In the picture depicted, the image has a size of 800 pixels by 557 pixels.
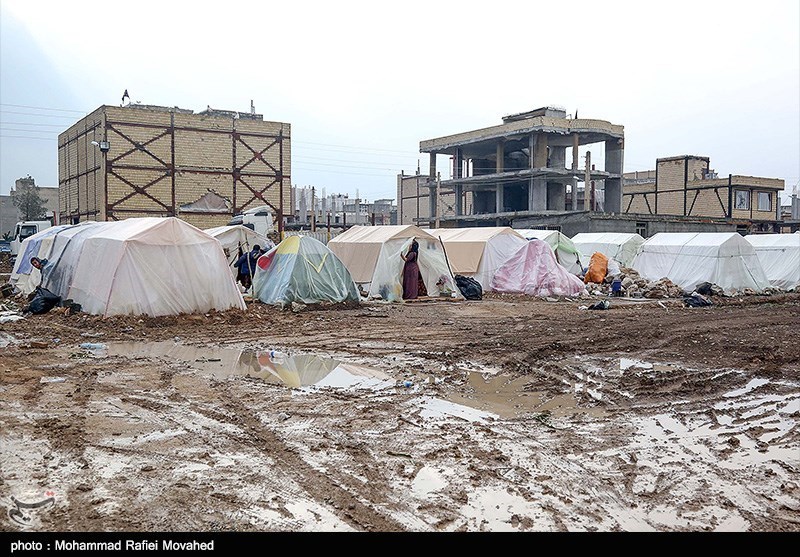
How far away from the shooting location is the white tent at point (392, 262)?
67.2 feet

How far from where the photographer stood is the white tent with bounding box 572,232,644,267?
102 feet

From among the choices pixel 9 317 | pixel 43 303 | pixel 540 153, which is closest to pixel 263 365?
pixel 9 317

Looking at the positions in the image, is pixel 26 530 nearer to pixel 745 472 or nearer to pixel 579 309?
pixel 745 472

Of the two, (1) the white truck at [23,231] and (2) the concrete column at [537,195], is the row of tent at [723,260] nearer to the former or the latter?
(2) the concrete column at [537,195]

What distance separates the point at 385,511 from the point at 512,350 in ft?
22.8

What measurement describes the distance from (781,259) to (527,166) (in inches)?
942

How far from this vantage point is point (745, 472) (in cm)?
537

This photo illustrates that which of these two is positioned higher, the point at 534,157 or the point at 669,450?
the point at 534,157

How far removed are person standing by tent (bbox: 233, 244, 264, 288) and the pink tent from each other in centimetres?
846

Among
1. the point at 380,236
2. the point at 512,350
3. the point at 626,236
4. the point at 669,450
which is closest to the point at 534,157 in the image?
the point at 626,236

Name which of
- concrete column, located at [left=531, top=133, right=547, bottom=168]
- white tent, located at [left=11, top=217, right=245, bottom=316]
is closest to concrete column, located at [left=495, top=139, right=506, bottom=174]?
concrete column, located at [left=531, top=133, right=547, bottom=168]

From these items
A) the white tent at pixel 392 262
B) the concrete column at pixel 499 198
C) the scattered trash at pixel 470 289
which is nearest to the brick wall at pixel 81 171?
the white tent at pixel 392 262

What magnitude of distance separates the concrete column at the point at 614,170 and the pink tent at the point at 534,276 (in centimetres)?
2530

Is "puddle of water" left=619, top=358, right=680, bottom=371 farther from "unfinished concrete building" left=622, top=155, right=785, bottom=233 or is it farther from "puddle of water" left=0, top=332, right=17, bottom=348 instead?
"unfinished concrete building" left=622, top=155, right=785, bottom=233
